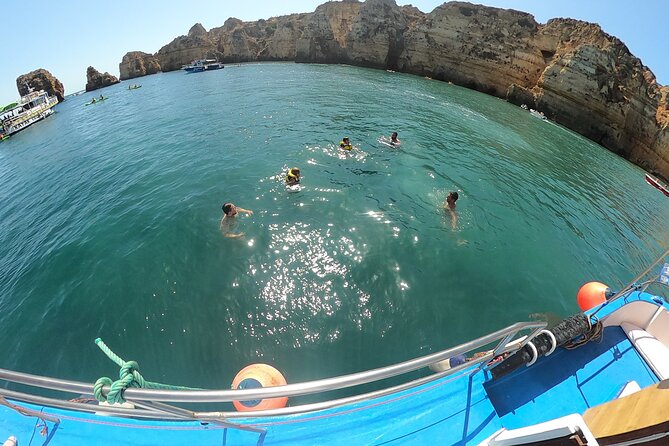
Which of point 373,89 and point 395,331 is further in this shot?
A: point 373,89

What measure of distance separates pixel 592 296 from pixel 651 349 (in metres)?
3.06

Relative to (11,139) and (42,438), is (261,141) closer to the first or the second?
(42,438)

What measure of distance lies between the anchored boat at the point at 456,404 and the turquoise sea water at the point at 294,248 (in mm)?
2761

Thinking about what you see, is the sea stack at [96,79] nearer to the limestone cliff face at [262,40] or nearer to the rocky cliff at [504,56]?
the rocky cliff at [504,56]

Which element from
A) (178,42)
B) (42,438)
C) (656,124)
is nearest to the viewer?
(42,438)

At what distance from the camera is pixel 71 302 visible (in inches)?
368

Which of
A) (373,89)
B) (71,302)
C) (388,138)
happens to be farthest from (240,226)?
(373,89)

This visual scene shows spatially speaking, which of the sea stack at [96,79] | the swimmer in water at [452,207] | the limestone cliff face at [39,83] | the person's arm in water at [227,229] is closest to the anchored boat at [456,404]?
the person's arm in water at [227,229]

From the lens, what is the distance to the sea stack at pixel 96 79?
282ft

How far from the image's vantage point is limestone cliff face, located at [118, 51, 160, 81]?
9301 cm

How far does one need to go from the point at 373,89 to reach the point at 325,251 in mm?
36498

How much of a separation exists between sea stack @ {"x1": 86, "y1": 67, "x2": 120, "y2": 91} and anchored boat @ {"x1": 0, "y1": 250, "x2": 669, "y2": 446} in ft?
372

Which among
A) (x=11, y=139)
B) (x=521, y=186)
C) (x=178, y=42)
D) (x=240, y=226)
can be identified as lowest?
(x=521, y=186)

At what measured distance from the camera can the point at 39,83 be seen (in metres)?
70.5
